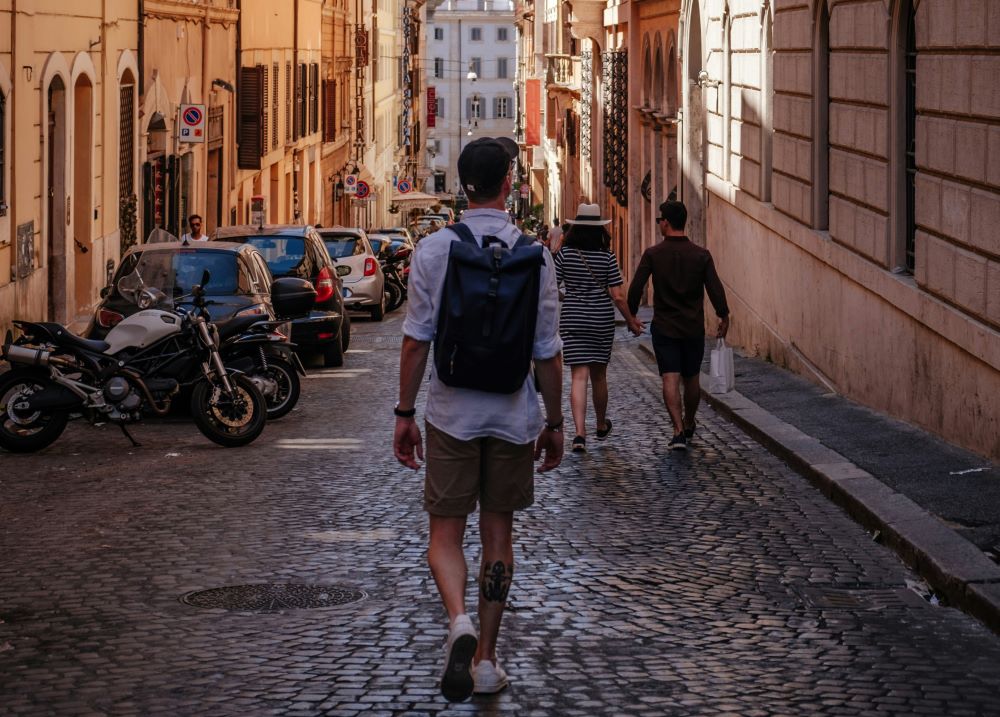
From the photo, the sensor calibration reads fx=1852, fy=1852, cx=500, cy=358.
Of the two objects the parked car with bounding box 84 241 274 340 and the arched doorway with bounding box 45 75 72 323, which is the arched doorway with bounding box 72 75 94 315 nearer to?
the arched doorway with bounding box 45 75 72 323

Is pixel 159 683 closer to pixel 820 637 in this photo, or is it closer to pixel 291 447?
pixel 820 637

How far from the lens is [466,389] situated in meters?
6.11

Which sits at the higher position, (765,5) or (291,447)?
(765,5)

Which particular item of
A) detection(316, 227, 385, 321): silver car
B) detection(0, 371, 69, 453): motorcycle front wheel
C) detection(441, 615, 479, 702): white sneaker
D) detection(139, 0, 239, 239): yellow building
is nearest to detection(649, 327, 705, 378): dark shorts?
detection(0, 371, 69, 453): motorcycle front wheel

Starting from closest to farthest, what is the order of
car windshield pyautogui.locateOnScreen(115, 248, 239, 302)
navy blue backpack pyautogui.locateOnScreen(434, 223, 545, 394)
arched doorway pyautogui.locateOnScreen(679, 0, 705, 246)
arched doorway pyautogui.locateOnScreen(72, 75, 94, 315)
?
navy blue backpack pyautogui.locateOnScreen(434, 223, 545, 394) → car windshield pyautogui.locateOnScreen(115, 248, 239, 302) → arched doorway pyautogui.locateOnScreen(72, 75, 94, 315) → arched doorway pyautogui.locateOnScreen(679, 0, 705, 246)

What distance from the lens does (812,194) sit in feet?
56.1

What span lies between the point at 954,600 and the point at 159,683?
3.31 meters

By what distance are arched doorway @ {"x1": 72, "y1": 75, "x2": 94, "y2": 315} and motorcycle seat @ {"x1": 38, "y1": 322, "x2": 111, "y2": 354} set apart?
37.0 feet

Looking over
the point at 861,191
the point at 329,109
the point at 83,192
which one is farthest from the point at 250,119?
the point at 861,191

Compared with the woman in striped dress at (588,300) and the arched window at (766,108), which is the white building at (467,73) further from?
the woman in striped dress at (588,300)

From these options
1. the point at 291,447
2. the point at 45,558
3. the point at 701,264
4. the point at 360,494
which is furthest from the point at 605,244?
the point at 45,558

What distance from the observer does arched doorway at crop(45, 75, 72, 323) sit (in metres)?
22.5

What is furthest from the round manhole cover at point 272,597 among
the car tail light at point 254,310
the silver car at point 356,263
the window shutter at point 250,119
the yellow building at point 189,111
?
the window shutter at point 250,119

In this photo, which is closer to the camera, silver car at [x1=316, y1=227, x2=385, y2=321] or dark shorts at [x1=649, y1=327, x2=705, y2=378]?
dark shorts at [x1=649, y1=327, x2=705, y2=378]
